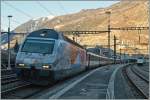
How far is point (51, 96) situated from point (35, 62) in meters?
4.49

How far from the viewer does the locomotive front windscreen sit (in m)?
24.4

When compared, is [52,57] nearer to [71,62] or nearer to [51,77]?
[51,77]

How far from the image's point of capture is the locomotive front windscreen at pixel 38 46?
960 inches

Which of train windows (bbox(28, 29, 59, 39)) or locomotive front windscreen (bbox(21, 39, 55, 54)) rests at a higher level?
train windows (bbox(28, 29, 59, 39))

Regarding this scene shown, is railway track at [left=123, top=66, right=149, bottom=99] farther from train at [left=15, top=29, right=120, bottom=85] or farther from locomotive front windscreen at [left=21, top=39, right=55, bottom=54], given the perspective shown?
locomotive front windscreen at [left=21, top=39, right=55, bottom=54]

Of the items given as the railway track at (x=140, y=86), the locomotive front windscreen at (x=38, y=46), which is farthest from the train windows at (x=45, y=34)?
the railway track at (x=140, y=86)

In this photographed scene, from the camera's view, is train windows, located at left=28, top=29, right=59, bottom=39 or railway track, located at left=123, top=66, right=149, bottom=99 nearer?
railway track, located at left=123, top=66, right=149, bottom=99

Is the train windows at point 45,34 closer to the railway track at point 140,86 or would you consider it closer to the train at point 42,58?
the train at point 42,58

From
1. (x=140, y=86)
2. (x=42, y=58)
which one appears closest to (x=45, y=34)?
(x=42, y=58)

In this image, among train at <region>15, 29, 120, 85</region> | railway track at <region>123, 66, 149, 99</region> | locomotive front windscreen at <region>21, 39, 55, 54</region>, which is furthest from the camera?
locomotive front windscreen at <region>21, 39, 55, 54</region>

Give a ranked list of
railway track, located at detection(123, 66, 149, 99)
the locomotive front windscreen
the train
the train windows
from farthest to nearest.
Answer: the train windows, the locomotive front windscreen, the train, railway track, located at detection(123, 66, 149, 99)

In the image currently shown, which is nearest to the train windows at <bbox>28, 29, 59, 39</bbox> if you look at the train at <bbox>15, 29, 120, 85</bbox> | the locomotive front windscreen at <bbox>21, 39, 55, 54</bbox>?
the train at <bbox>15, 29, 120, 85</bbox>

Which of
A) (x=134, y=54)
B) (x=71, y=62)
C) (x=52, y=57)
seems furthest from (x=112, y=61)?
(x=52, y=57)

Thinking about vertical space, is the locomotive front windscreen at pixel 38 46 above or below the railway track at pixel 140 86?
above
